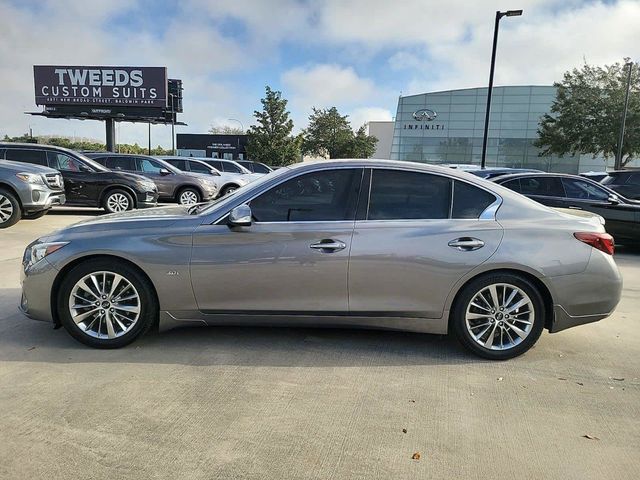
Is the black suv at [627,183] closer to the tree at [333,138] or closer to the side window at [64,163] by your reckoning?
the side window at [64,163]

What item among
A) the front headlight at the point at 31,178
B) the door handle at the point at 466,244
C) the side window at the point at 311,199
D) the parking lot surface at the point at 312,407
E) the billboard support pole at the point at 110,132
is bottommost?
the parking lot surface at the point at 312,407

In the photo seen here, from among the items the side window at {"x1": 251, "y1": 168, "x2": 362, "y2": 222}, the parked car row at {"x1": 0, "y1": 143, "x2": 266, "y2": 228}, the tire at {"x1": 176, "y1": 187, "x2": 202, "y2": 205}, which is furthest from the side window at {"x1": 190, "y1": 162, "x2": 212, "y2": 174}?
the side window at {"x1": 251, "y1": 168, "x2": 362, "y2": 222}

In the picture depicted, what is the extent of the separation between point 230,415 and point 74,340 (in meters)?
1.92

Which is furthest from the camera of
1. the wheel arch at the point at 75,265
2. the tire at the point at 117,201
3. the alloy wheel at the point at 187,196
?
the alloy wheel at the point at 187,196

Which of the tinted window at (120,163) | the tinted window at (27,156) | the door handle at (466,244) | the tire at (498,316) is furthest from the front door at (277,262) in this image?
the tinted window at (120,163)

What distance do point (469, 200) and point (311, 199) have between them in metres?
1.27

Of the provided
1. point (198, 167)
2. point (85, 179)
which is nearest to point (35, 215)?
point (85, 179)

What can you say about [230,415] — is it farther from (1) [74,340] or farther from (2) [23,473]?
(1) [74,340]

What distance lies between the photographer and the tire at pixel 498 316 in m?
3.91

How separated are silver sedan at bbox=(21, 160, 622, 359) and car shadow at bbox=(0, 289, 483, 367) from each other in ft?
0.64

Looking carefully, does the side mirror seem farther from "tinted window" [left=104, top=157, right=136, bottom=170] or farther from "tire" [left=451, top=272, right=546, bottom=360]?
"tinted window" [left=104, top=157, right=136, bottom=170]

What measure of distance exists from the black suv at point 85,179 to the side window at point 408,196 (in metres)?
9.79

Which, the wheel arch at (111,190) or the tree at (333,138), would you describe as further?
the tree at (333,138)

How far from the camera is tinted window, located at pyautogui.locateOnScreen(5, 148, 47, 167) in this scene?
39.5ft
